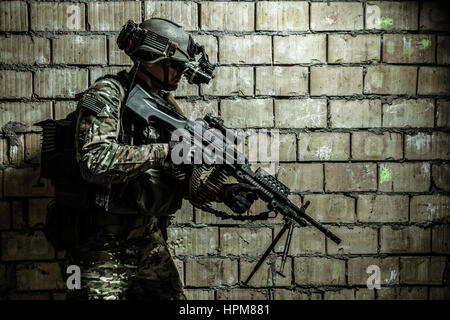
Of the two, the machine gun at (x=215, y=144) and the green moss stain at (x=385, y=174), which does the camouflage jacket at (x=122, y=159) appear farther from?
the green moss stain at (x=385, y=174)

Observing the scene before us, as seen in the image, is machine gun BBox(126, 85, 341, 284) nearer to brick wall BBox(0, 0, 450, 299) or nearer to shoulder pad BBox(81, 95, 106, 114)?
shoulder pad BBox(81, 95, 106, 114)

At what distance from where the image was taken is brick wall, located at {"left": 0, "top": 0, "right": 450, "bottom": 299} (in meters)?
2.04

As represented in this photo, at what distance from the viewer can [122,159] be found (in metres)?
1.49

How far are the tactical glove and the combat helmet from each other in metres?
0.57

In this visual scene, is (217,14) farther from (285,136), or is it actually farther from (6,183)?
(6,183)

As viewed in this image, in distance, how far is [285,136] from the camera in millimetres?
2121

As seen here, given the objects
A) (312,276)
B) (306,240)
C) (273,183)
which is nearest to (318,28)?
(273,183)

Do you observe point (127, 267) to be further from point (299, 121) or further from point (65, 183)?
point (299, 121)

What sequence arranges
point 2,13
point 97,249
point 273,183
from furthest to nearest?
point 2,13 < point 273,183 < point 97,249

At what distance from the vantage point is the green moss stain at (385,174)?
2.15 metres

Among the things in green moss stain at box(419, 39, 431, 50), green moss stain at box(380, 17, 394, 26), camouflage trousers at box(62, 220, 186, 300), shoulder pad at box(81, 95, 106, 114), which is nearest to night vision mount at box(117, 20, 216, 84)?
shoulder pad at box(81, 95, 106, 114)

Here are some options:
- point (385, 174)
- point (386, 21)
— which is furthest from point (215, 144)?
point (386, 21)

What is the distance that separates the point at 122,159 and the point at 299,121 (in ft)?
3.31

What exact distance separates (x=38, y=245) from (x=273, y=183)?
124 cm
